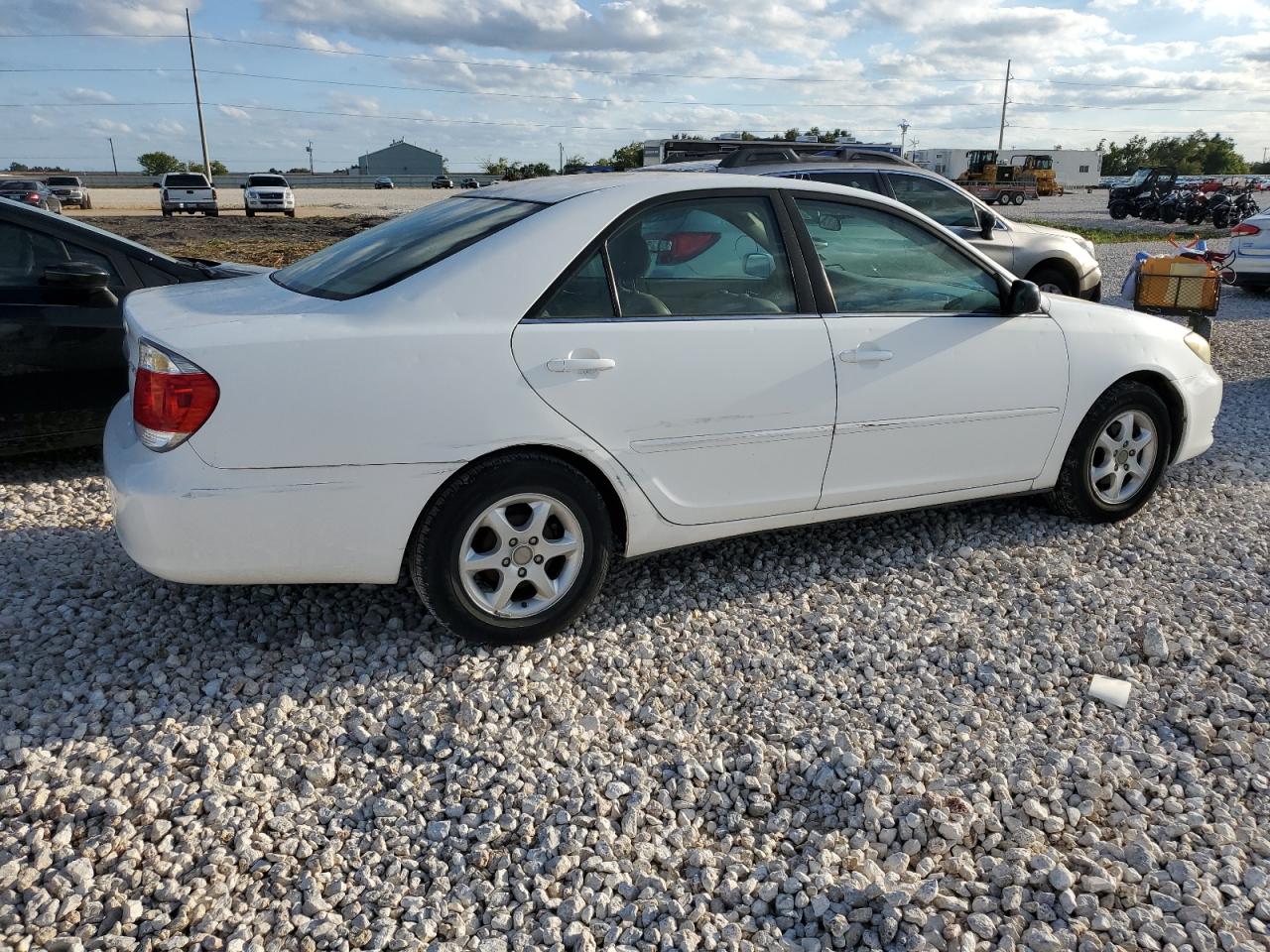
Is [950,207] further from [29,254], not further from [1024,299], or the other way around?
[29,254]

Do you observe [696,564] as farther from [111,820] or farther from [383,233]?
[111,820]

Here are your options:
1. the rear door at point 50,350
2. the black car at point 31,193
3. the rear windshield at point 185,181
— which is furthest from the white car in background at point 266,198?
the rear door at point 50,350

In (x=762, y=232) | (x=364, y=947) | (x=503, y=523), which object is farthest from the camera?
(x=762, y=232)

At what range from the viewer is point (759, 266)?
3.84 m

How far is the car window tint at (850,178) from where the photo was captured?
832 cm

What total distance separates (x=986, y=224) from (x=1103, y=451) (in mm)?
5525

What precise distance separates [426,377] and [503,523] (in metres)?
0.57

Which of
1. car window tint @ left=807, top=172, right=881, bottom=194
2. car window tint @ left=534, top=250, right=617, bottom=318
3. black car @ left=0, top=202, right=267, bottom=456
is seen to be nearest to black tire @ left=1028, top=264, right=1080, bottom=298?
car window tint @ left=807, top=172, right=881, bottom=194

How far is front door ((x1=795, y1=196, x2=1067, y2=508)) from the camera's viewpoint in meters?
3.93

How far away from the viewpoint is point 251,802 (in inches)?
107

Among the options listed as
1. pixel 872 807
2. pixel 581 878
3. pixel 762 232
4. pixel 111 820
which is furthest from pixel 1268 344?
pixel 111 820

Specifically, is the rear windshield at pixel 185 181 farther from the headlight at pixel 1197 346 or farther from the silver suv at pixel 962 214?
the headlight at pixel 1197 346

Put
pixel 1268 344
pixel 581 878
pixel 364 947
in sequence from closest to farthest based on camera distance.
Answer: pixel 364 947
pixel 581 878
pixel 1268 344

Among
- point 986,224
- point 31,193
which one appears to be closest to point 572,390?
point 986,224
